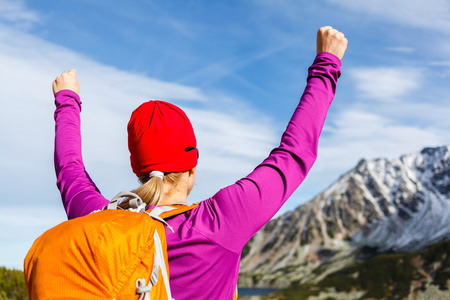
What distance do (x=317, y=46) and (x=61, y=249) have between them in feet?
6.27

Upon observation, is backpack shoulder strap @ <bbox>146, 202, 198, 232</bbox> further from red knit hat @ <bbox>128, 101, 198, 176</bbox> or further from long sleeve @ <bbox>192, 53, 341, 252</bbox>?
red knit hat @ <bbox>128, 101, 198, 176</bbox>

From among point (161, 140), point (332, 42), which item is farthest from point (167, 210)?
point (332, 42)

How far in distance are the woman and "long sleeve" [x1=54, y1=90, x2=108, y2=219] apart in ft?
2.38

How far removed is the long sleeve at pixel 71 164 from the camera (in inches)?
136

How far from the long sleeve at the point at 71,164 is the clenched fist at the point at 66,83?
0.17 ft

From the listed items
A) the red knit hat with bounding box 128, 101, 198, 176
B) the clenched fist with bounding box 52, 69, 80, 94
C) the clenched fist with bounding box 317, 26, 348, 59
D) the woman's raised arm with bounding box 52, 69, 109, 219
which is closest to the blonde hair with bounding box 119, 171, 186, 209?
the red knit hat with bounding box 128, 101, 198, 176

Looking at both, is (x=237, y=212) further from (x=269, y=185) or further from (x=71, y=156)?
(x=71, y=156)

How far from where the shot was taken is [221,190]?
8.27 feet

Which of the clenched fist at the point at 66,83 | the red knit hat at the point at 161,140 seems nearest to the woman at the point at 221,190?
the red knit hat at the point at 161,140

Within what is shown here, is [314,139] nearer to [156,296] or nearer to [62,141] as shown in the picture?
[156,296]

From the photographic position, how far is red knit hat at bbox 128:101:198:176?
2.81 meters

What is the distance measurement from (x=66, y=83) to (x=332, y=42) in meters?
2.71

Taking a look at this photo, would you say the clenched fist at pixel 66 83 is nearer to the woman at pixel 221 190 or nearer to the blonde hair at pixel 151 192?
the woman at pixel 221 190

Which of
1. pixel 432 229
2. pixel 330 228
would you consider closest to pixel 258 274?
pixel 330 228
